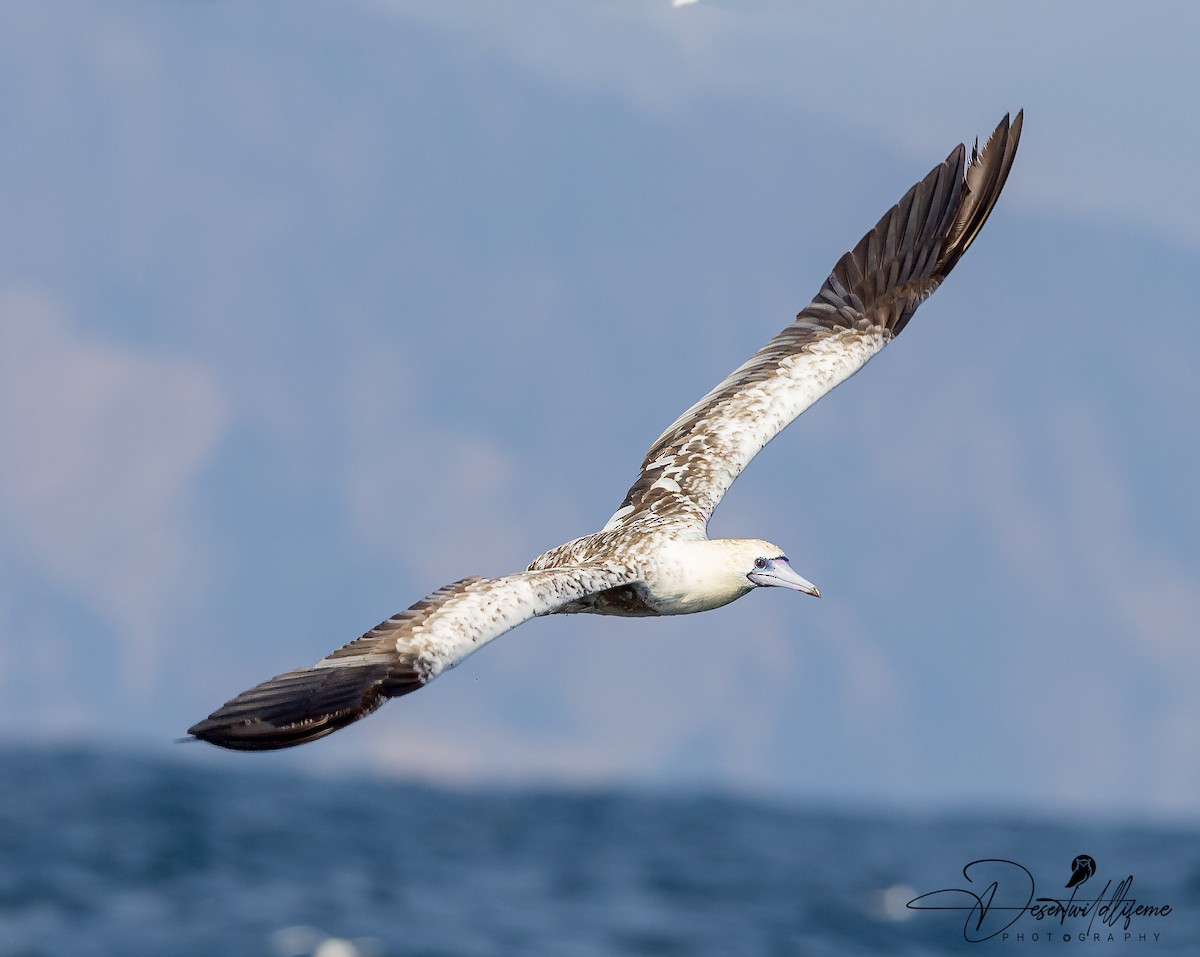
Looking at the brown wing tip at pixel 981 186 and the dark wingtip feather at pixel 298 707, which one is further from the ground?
the brown wing tip at pixel 981 186

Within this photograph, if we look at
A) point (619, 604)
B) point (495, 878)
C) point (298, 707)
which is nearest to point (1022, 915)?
A: point (495, 878)

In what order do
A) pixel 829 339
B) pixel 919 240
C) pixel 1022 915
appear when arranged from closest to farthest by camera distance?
pixel 829 339 → pixel 919 240 → pixel 1022 915

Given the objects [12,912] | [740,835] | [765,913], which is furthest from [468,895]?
[740,835]

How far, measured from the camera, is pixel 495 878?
57719 millimetres

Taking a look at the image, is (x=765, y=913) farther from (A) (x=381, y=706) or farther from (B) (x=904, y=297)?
(A) (x=381, y=706)

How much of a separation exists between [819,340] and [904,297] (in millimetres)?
936

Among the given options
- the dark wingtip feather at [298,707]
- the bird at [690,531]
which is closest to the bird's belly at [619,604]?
the bird at [690,531]

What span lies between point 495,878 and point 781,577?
47193 mm

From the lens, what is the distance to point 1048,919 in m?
76.4

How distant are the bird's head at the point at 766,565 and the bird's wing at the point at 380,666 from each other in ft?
4.94

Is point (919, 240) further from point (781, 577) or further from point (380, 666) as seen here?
point (380, 666)

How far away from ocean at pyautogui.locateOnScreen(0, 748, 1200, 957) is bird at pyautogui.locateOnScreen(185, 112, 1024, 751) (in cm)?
596

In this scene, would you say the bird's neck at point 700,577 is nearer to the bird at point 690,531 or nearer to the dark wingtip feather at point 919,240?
the bird at point 690,531

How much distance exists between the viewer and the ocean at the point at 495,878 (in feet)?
146
